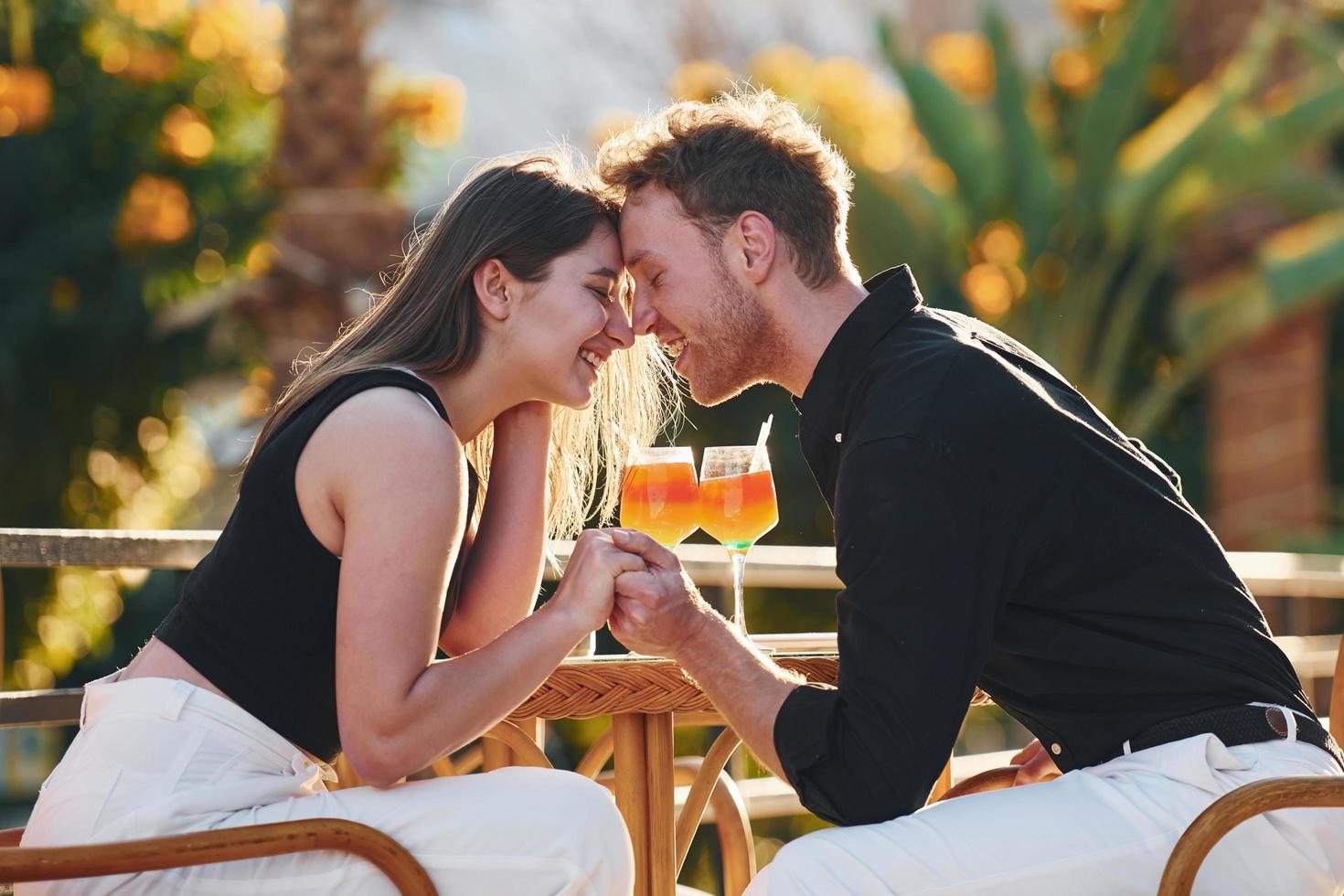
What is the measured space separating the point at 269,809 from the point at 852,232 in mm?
8622

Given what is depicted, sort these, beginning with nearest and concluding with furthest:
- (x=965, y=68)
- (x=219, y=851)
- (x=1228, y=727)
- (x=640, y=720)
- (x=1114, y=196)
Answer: (x=219, y=851), (x=1228, y=727), (x=640, y=720), (x=1114, y=196), (x=965, y=68)

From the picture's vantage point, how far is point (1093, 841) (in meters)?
1.94

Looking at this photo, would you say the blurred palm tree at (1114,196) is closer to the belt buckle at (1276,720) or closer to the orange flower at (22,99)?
the orange flower at (22,99)

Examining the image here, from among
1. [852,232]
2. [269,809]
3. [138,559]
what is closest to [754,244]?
[269,809]

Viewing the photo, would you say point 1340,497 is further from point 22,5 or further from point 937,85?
point 22,5

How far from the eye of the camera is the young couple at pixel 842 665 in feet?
6.31

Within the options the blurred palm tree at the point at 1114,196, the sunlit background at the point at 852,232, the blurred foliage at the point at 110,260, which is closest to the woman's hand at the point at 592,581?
the sunlit background at the point at 852,232

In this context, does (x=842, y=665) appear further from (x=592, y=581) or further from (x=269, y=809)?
(x=269, y=809)

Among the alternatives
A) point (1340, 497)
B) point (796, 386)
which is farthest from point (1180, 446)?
point (796, 386)

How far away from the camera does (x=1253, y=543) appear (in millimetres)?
10188

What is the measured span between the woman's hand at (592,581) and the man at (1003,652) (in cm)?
3

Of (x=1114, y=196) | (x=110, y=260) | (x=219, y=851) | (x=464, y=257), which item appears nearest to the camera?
(x=219, y=851)

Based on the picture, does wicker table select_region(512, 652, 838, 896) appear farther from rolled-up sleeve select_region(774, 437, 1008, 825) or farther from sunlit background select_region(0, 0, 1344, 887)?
sunlit background select_region(0, 0, 1344, 887)

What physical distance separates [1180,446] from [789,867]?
415 inches
